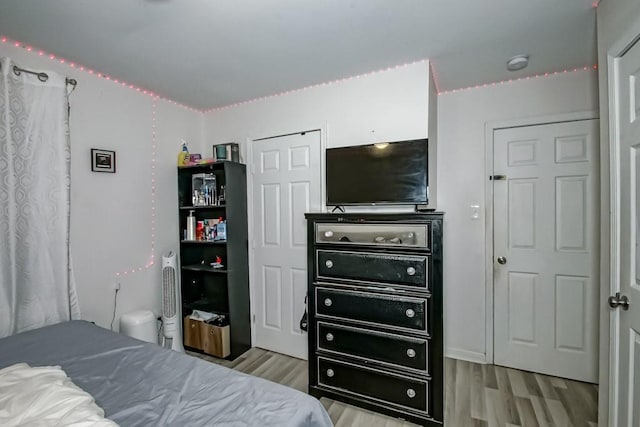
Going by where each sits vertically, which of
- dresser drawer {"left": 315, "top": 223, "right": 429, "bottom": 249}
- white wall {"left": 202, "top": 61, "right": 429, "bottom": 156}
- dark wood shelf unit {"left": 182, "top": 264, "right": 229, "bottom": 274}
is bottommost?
dark wood shelf unit {"left": 182, "top": 264, "right": 229, "bottom": 274}

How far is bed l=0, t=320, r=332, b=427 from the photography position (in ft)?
3.41

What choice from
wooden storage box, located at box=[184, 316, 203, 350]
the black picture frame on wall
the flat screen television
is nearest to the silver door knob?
the flat screen television

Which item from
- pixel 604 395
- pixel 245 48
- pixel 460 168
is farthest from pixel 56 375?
pixel 460 168

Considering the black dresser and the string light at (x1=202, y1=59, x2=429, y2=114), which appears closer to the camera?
the black dresser

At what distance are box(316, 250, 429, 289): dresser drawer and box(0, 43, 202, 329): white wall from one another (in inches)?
68.4

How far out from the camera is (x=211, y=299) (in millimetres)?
3164

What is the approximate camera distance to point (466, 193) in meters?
2.73

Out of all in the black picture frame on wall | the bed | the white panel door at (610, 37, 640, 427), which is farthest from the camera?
the black picture frame on wall

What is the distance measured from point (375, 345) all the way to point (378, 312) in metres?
0.24

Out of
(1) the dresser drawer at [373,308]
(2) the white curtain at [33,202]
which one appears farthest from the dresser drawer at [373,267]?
(2) the white curtain at [33,202]

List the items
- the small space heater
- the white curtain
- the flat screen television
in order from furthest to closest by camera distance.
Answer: the small space heater < the flat screen television < the white curtain

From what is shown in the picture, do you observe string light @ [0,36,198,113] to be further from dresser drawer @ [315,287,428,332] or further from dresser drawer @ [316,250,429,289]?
dresser drawer @ [315,287,428,332]

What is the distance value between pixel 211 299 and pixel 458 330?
99.8 inches

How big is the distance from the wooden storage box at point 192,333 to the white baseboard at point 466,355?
246cm
